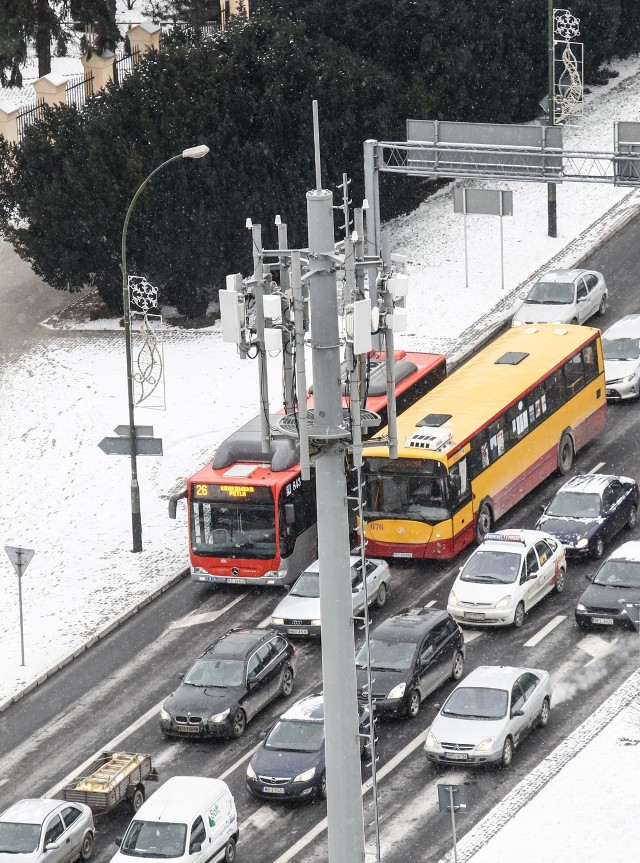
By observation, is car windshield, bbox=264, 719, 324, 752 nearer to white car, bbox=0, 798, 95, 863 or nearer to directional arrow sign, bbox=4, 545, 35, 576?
white car, bbox=0, 798, 95, 863

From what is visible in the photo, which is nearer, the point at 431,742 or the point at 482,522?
the point at 431,742

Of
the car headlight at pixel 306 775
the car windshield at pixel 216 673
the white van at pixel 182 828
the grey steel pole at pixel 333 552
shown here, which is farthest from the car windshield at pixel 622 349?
the grey steel pole at pixel 333 552

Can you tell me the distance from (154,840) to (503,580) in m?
10.8

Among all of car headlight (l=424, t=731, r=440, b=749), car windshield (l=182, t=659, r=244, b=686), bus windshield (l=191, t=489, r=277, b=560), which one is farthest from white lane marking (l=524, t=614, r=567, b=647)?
car windshield (l=182, t=659, r=244, b=686)

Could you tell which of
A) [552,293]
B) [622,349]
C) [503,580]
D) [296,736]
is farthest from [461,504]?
[552,293]

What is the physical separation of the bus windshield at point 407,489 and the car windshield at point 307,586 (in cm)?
233

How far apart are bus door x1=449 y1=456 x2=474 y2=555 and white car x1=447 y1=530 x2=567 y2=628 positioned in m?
1.65

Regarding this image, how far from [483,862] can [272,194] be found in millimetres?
30641

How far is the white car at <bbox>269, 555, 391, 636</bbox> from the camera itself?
36156mm

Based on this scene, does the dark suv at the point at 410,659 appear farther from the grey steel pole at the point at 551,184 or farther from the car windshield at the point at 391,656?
the grey steel pole at the point at 551,184

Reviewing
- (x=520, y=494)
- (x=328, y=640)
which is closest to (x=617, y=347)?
(x=520, y=494)

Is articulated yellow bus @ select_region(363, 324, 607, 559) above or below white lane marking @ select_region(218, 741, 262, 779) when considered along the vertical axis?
above

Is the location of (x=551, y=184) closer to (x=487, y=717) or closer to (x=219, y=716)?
(x=219, y=716)

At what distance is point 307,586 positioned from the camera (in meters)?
37.0
